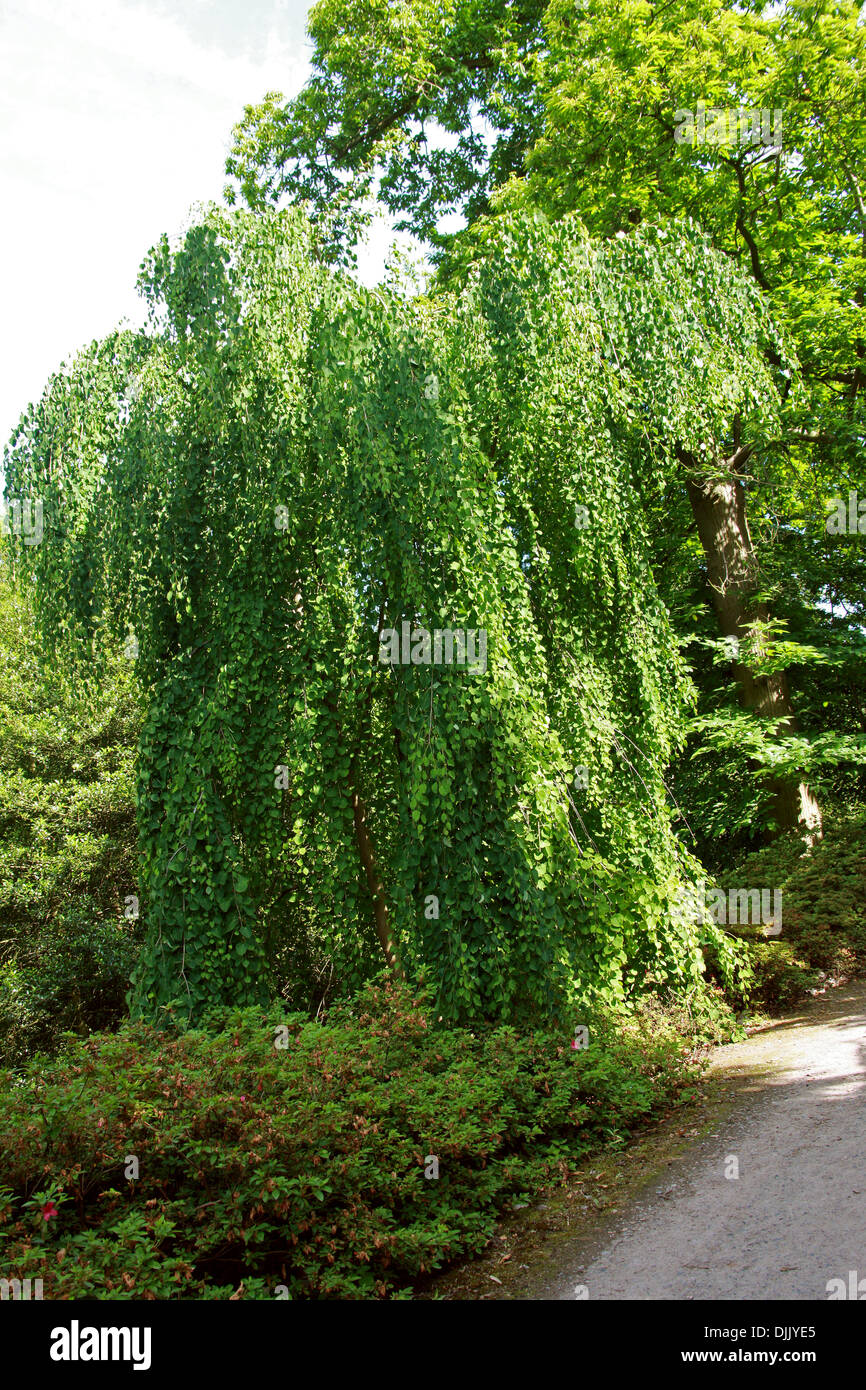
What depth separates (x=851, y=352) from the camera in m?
11.2

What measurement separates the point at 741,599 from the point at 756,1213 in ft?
25.8

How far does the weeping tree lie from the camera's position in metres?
5.94

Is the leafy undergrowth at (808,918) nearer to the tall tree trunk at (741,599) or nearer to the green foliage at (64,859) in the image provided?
the tall tree trunk at (741,599)

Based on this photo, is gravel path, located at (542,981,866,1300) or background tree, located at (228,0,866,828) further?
background tree, located at (228,0,866,828)

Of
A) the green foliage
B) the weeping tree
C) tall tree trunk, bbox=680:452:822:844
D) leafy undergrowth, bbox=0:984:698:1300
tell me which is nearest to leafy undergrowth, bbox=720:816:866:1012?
tall tree trunk, bbox=680:452:822:844

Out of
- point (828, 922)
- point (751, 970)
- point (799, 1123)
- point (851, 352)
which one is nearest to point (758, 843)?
point (828, 922)

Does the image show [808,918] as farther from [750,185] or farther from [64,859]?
[750,185]

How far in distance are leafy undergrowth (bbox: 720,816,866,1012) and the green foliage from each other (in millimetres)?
6240

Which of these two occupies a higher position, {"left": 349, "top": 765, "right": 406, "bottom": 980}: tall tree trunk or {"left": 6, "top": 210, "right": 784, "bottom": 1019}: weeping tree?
{"left": 6, "top": 210, "right": 784, "bottom": 1019}: weeping tree

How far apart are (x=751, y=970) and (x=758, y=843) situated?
3.75 m

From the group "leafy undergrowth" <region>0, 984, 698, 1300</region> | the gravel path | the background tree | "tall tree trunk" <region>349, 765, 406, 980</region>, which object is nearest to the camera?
"leafy undergrowth" <region>0, 984, 698, 1300</region>

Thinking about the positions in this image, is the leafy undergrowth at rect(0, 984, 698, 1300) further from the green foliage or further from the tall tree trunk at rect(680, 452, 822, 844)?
the tall tree trunk at rect(680, 452, 822, 844)

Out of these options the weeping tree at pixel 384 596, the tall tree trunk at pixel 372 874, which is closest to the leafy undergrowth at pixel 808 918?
the weeping tree at pixel 384 596

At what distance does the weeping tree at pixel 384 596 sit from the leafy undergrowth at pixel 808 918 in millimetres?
2220
